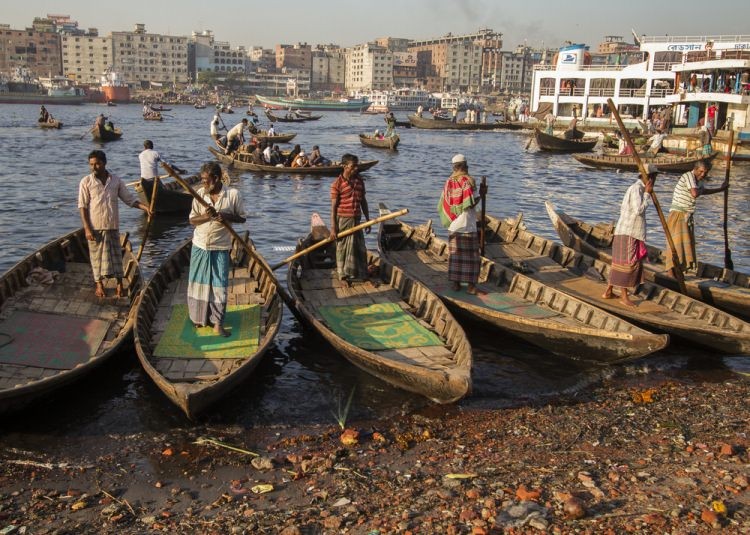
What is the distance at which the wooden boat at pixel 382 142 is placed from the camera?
36.2m

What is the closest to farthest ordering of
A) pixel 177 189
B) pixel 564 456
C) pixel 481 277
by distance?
pixel 564 456 < pixel 481 277 < pixel 177 189

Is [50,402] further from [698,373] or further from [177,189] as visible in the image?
[177,189]

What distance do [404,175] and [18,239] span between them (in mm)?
17170

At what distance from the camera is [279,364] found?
28.1 ft

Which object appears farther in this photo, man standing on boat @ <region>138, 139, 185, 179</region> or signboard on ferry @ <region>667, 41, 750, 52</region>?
signboard on ferry @ <region>667, 41, 750, 52</region>

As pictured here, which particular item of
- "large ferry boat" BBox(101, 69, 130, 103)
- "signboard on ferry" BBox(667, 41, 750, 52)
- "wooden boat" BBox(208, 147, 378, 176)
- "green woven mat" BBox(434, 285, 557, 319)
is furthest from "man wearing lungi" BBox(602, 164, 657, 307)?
"large ferry boat" BBox(101, 69, 130, 103)

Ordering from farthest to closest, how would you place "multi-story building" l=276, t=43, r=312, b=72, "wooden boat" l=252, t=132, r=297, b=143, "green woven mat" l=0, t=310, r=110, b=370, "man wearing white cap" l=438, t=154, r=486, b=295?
"multi-story building" l=276, t=43, r=312, b=72 < "wooden boat" l=252, t=132, r=297, b=143 < "man wearing white cap" l=438, t=154, r=486, b=295 < "green woven mat" l=0, t=310, r=110, b=370

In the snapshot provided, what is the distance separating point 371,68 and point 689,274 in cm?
15217

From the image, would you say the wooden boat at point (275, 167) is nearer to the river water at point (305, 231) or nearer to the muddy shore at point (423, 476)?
the river water at point (305, 231)

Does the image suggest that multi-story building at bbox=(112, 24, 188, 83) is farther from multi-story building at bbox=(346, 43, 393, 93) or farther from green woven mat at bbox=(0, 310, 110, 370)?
green woven mat at bbox=(0, 310, 110, 370)

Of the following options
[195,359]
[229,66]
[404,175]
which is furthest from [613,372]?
[229,66]

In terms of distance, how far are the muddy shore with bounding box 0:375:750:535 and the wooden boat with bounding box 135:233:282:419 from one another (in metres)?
0.55

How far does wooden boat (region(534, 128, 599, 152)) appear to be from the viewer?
38500 millimetres

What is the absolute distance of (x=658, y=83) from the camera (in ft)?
158
